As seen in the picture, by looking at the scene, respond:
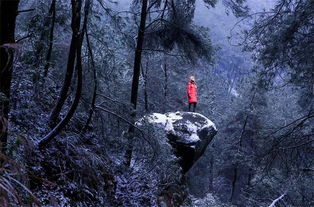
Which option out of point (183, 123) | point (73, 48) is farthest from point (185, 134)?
point (73, 48)

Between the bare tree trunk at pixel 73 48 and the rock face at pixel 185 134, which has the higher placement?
the bare tree trunk at pixel 73 48

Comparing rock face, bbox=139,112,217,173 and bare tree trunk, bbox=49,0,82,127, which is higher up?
bare tree trunk, bbox=49,0,82,127

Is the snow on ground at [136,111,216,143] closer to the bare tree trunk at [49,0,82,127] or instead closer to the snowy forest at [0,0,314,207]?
the snowy forest at [0,0,314,207]

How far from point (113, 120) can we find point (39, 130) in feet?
6.78

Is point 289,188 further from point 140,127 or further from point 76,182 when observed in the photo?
point 76,182

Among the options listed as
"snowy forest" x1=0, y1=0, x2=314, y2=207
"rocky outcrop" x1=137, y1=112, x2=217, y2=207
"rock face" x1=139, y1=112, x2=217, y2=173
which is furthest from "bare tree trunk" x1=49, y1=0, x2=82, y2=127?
"rock face" x1=139, y1=112, x2=217, y2=173

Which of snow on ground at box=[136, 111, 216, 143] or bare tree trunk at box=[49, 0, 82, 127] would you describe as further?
snow on ground at box=[136, 111, 216, 143]

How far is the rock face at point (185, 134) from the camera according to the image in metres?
10.5

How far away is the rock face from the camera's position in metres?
10.5

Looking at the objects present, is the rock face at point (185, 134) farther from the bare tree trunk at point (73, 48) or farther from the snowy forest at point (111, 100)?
the bare tree trunk at point (73, 48)

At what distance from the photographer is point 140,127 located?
746cm

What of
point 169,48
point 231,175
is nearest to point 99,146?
point 169,48

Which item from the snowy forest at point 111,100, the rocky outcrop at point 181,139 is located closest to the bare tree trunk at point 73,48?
the snowy forest at point 111,100

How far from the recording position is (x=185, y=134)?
1068cm
